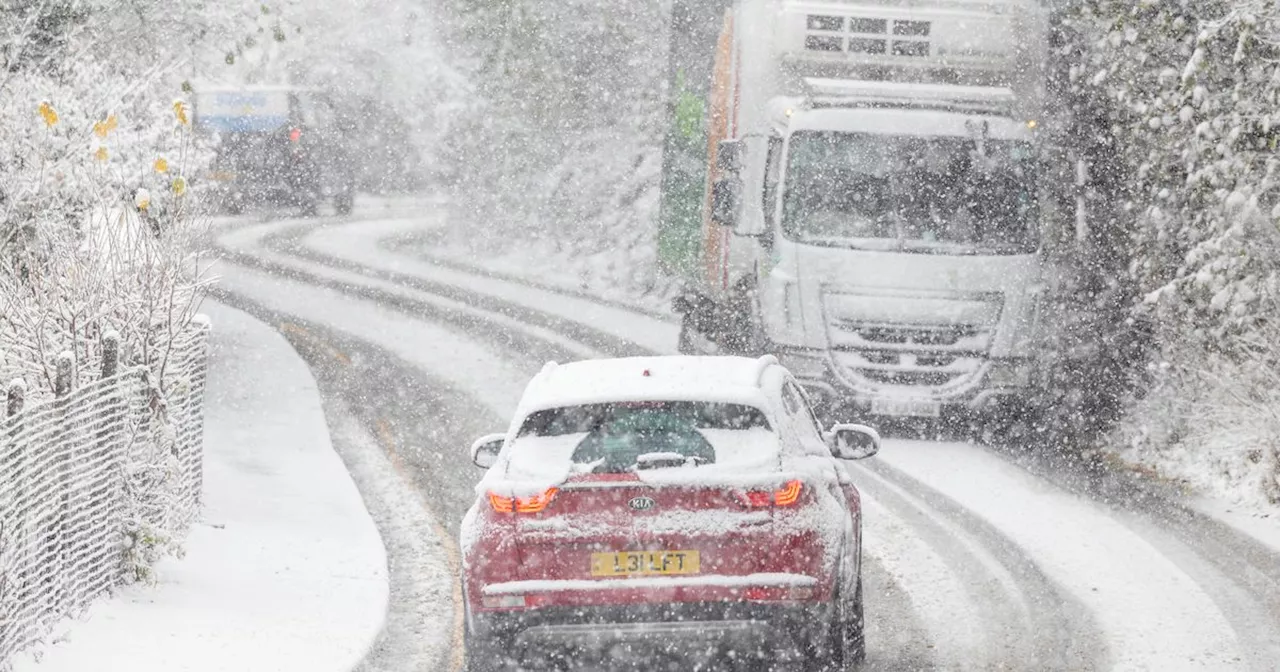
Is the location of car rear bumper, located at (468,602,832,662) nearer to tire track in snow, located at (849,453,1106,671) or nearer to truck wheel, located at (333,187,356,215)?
tire track in snow, located at (849,453,1106,671)

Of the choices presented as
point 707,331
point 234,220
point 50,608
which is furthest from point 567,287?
point 50,608

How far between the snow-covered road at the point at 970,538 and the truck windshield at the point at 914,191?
1949mm

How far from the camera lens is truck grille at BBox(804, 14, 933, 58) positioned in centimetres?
1650

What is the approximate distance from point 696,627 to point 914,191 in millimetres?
8972

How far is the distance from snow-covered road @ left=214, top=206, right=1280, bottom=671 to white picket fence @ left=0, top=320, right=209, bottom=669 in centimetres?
170

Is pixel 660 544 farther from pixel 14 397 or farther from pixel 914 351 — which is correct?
pixel 914 351

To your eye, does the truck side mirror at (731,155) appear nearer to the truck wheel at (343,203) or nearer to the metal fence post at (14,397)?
the metal fence post at (14,397)

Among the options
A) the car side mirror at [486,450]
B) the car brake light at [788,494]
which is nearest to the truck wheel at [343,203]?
the car side mirror at [486,450]

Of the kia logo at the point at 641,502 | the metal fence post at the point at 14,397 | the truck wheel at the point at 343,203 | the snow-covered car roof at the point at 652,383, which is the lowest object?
the truck wheel at the point at 343,203

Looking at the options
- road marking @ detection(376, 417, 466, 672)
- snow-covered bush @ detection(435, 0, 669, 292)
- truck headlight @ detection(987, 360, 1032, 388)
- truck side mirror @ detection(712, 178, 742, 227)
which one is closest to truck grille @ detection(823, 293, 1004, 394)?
truck headlight @ detection(987, 360, 1032, 388)

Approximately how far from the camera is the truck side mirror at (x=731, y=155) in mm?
17125

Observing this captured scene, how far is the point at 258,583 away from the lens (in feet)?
36.0

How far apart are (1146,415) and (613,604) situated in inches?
379

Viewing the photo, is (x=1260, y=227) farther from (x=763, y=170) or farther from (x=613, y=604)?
(x=613, y=604)
